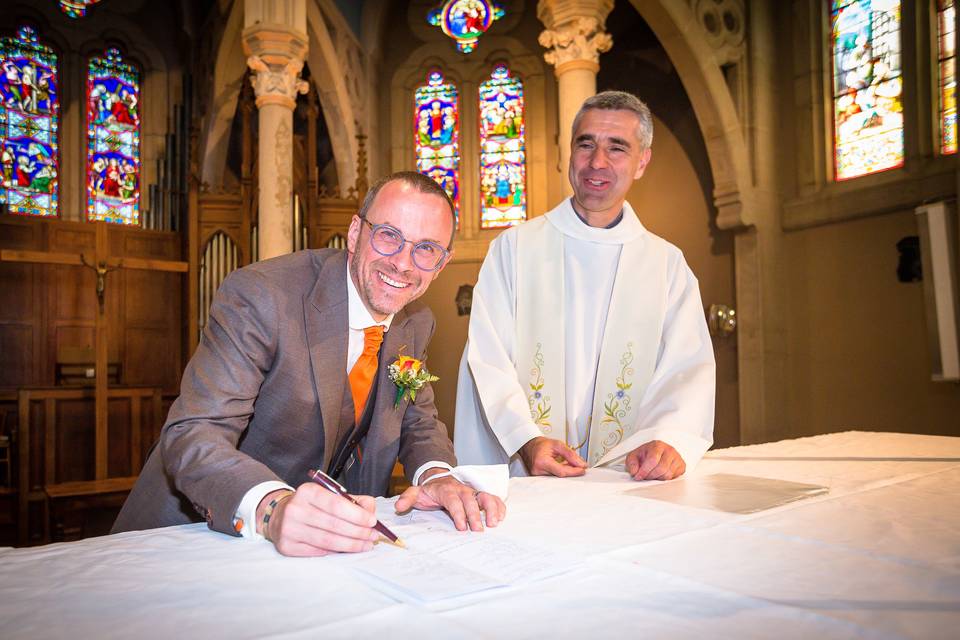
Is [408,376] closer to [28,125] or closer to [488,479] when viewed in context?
[488,479]

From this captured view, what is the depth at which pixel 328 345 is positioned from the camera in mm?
2029

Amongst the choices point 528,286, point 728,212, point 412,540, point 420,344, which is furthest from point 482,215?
point 412,540

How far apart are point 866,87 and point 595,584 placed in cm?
816

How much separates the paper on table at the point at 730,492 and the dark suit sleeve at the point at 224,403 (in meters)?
0.96

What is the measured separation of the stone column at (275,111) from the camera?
6.61 m

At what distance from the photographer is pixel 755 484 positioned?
1.95 metres

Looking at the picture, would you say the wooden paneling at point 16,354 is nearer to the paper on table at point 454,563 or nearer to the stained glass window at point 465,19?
the stained glass window at point 465,19

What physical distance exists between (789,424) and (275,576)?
8.09m

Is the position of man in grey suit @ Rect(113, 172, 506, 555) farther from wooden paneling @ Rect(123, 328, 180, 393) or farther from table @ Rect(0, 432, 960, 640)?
wooden paneling @ Rect(123, 328, 180, 393)

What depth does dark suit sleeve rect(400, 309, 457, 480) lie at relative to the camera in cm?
211

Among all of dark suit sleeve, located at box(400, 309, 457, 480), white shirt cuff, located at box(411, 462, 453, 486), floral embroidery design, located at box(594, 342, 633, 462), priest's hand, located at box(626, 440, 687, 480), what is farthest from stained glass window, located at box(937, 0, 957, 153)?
white shirt cuff, located at box(411, 462, 453, 486)

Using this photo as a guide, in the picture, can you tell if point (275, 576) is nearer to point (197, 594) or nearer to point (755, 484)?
point (197, 594)

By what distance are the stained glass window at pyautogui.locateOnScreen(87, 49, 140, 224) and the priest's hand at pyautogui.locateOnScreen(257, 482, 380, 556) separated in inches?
494

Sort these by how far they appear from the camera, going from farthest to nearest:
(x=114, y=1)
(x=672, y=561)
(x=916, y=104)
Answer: (x=114, y=1)
(x=916, y=104)
(x=672, y=561)
